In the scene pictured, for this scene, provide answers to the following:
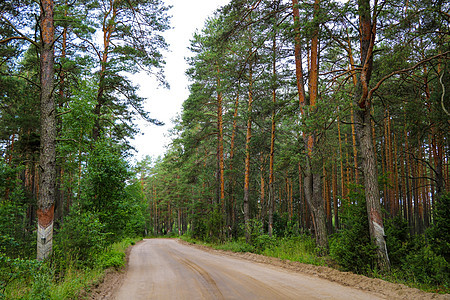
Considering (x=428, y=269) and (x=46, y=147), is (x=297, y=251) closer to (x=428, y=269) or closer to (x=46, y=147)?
(x=428, y=269)

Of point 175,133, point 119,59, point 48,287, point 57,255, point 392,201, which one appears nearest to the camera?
point 48,287

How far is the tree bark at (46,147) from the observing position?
682 cm

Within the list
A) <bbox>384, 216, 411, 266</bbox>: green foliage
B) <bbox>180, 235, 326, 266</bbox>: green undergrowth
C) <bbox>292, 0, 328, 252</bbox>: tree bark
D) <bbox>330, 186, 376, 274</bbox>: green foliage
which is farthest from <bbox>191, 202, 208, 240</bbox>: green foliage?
<bbox>384, 216, 411, 266</bbox>: green foliage

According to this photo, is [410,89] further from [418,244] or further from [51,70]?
[51,70]

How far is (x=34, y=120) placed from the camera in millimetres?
13875

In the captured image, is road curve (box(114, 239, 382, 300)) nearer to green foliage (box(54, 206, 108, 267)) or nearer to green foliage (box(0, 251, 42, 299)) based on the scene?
green foliage (box(54, 206, 108, 267))

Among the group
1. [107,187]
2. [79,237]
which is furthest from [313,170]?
[79,237]

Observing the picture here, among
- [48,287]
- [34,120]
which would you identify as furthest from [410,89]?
[34,120]

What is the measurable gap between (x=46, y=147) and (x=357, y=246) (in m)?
9.16

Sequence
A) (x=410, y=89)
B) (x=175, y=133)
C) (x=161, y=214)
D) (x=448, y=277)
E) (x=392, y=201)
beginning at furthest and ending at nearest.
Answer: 1. (x=161, y=214)
2. (x=175, y=133)
3. (x=392, y=201)
4. (x=410, y=89)
5. (x=448, y=277)

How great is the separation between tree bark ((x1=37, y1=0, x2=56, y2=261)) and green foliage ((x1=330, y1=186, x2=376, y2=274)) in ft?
26.9

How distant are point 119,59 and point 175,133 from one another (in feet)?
74.6

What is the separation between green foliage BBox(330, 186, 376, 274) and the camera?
739cm

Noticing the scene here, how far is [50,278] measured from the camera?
5.77 metres
